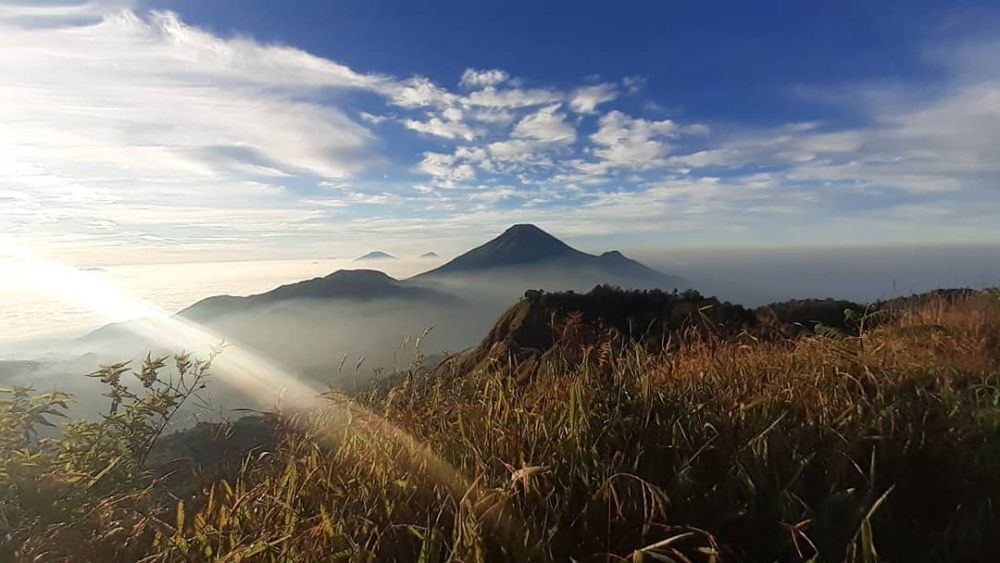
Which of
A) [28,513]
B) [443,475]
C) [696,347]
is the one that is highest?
[696,347]

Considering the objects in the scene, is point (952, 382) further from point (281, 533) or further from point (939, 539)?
point (281, 533)

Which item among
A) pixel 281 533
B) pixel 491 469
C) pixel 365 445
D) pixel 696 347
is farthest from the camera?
pixel 696 347

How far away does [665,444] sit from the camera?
2.96 metres

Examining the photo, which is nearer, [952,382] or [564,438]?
[564,438]

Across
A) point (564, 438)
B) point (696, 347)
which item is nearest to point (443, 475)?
point (564, 438)

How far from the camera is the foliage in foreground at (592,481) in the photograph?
235cm

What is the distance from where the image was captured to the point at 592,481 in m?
2.60

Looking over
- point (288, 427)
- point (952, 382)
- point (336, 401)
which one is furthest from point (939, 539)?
point (288, 427)

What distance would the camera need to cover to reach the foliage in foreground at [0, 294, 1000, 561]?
92.5 inches

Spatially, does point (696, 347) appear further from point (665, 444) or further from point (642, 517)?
point (642, 517)

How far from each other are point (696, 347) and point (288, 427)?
3.21 metres

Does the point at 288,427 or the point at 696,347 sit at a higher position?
the point at 696,347

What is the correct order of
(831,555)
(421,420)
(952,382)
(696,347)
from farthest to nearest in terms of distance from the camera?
(696,347)
(952,382)
(421,420)
(831,555)

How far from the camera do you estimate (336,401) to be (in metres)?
4.30
